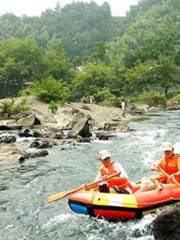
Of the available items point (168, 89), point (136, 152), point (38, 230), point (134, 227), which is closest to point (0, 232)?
point (38, 230)

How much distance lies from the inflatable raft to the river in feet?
0.93

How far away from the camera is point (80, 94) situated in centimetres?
5956

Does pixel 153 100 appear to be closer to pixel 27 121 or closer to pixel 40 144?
pixel 27 121

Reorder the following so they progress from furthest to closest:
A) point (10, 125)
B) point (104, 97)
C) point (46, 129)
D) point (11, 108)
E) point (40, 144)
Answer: point (104, 97) → point (11, 108) → point (10, 125) → point (46, 129) → point (40, 144)

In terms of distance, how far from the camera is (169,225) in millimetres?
8602

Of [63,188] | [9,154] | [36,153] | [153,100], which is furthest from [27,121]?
[153,100]

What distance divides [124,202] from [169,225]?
6.21 feet

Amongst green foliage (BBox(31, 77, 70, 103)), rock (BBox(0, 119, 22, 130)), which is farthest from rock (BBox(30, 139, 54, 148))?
green foliage (BBox(31, 77, 70, 103))

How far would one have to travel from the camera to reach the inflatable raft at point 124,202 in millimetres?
10336

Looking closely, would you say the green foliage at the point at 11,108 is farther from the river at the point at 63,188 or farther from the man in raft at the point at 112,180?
the man in raft at the point at 112,180

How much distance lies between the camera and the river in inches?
409

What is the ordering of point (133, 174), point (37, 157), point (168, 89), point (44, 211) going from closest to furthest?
1. point (44, 211)
2. point (133, 174)
3. point (37, 157)
4. point (168, 89)

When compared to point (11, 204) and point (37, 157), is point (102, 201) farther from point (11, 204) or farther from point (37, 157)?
point (37, 157)

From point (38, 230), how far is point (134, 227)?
2284 mm
